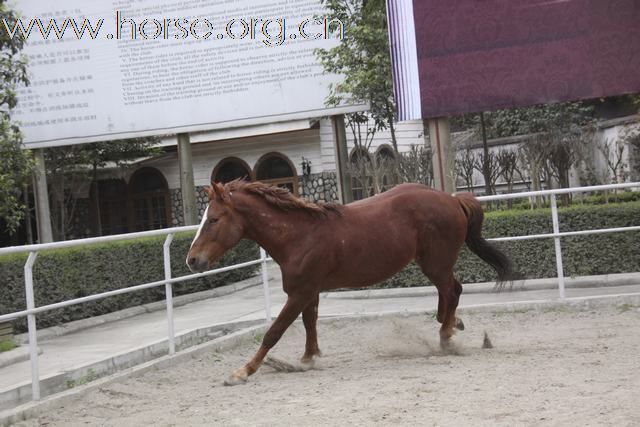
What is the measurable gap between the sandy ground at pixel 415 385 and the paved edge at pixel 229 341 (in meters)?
0.09

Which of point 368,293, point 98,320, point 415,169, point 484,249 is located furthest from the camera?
point 415,169

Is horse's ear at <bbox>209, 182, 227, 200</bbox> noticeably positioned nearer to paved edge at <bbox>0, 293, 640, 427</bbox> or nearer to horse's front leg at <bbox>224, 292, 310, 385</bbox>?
horse's front leg at <bbox>224, 292, 310, 385</bbox>

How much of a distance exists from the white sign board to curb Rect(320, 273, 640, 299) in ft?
16.7

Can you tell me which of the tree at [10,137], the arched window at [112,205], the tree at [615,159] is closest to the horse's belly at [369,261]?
the tree at [10,137]

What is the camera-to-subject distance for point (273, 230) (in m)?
6.95

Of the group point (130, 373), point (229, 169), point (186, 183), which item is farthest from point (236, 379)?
point (229, 169)

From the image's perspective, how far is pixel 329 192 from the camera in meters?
23.6

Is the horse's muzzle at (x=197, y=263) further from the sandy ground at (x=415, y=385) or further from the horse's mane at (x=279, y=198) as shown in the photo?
the sandy ground at (x=415, y=385)

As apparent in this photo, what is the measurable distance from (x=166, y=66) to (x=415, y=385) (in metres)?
12.2

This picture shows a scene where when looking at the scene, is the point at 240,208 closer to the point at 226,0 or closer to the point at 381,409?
the point at 381,409

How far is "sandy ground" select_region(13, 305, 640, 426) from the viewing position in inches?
197

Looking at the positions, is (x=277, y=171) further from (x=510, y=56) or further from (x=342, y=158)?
(x=510, y=56)

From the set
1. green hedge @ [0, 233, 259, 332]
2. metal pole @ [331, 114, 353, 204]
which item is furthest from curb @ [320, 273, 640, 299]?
metal pole @ [331, 114, 353, 204]

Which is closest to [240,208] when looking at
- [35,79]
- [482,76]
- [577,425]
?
[577,425]
